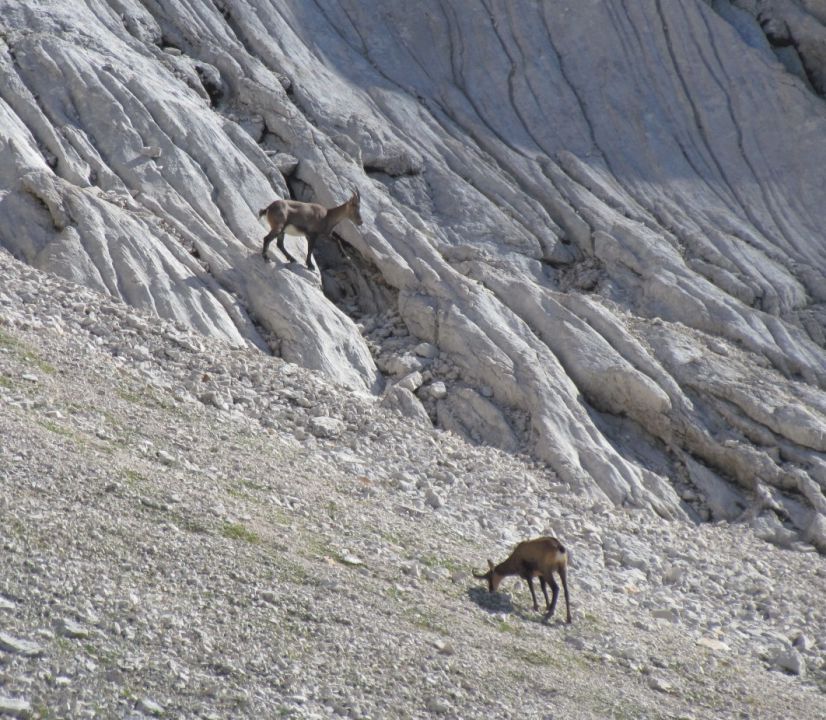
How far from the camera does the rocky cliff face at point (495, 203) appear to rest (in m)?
20.8

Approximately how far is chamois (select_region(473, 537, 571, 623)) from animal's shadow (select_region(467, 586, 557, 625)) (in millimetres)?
85

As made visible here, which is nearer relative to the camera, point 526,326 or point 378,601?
point 378,601

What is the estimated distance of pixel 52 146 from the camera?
23078mm

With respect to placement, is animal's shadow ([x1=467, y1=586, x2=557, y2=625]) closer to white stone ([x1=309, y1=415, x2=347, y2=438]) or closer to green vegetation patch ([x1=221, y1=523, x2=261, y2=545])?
green vegetation patch ([x1=221, y1=523, x2=261, y2=545])

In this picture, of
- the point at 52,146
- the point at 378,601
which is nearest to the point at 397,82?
the point at 52,146

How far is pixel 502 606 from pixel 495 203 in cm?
1916

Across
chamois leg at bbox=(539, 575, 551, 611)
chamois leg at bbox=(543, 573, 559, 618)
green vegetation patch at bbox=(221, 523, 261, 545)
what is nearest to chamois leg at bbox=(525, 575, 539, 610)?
chamois leg at bbox=(539, 575, 551, 611)

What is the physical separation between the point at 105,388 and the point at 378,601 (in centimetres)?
624

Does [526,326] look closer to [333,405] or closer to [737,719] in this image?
[333,405]

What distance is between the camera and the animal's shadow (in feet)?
41.0

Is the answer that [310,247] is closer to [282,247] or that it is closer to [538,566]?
[282,247]

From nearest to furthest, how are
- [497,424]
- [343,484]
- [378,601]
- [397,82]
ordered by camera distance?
[378,601] → [343,484] → [497,424] → [397,82]

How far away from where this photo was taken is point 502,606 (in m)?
12.6

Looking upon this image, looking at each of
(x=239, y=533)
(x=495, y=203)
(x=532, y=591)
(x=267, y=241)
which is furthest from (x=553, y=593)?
(x=495, y=203)
